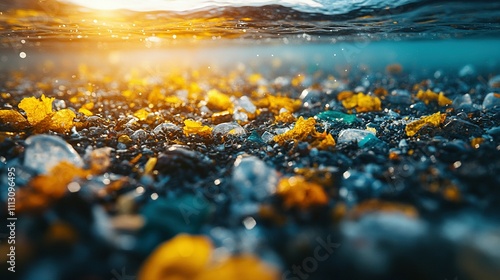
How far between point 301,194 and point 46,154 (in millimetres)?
1847

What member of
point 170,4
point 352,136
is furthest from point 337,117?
point 170,4

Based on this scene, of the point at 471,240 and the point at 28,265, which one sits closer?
the point at 28,265

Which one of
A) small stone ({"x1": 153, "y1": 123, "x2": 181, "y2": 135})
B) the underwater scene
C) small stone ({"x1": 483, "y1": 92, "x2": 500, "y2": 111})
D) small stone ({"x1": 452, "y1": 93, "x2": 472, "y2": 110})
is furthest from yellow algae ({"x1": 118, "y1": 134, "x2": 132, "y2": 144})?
small stone ({"x1": 483, "y1": 92, "x2": 500, "y2": 111})

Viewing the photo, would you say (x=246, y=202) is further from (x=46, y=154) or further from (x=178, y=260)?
(x=46, y=154)

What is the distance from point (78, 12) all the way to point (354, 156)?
5636 millimetres

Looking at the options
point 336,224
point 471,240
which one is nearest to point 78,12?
point 336,224

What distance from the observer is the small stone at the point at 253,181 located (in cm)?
192

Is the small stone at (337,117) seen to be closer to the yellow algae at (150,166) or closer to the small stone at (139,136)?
the small stone at (139,136)

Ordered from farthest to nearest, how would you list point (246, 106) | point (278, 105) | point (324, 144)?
point (278, 105)
point (246, 106)
point (324, 144)

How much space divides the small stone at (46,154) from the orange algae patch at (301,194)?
152 centimetres

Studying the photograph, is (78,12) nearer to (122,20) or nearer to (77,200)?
(122,20)

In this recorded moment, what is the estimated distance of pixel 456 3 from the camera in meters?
5.26

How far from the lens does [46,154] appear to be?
217cm

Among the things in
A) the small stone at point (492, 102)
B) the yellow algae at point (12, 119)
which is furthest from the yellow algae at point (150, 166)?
the small stone at point (492, 102)
